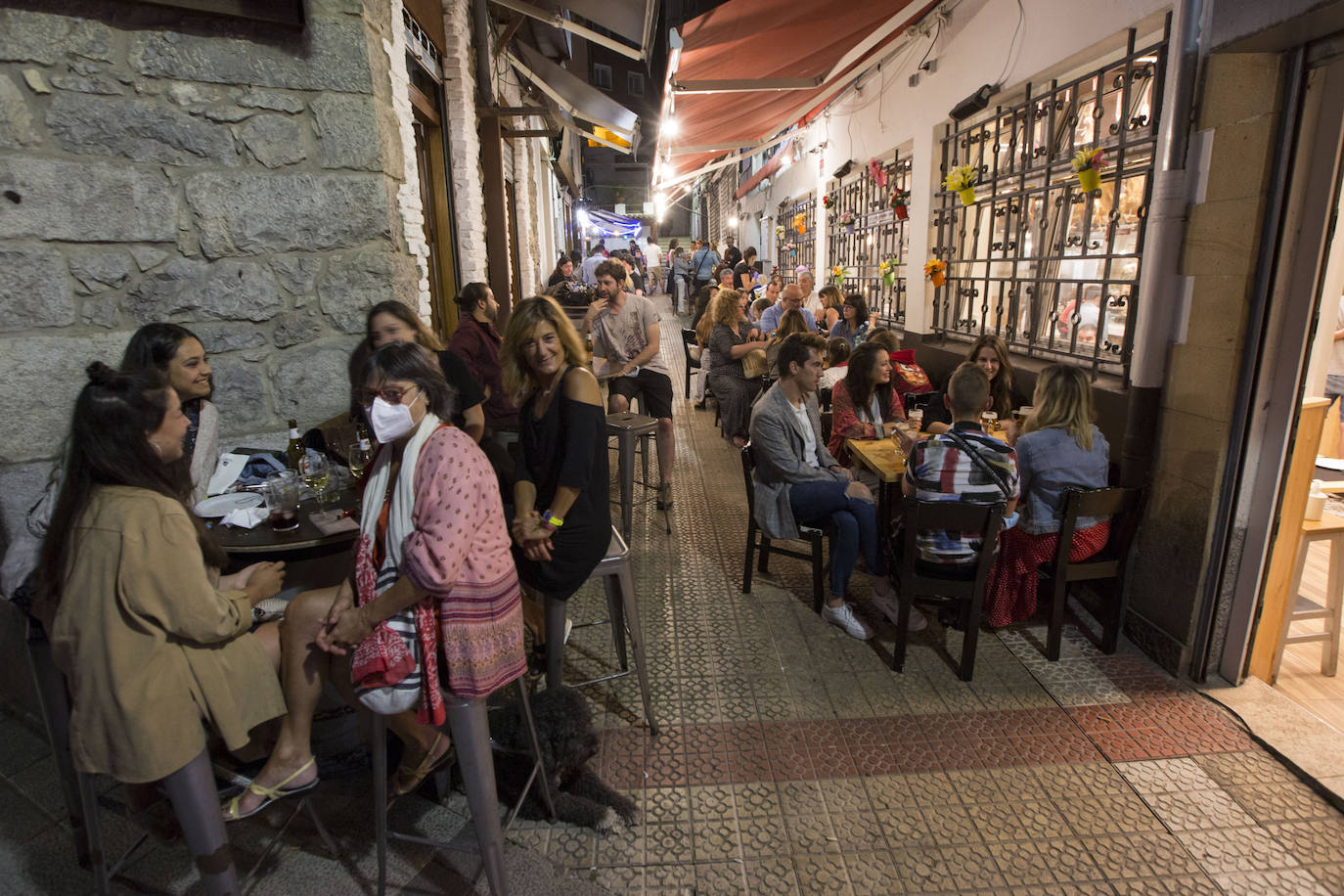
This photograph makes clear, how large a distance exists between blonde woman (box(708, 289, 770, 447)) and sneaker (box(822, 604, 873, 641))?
105 inches

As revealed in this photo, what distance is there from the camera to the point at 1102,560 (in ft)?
10.5

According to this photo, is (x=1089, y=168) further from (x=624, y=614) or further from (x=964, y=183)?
(x=624, y=614)

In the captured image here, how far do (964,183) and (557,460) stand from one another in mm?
4308

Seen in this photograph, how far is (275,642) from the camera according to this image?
7.01 feet

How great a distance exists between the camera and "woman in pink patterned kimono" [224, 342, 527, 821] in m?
1.73

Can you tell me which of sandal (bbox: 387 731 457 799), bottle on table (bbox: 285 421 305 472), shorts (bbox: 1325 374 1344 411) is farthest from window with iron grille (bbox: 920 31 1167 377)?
bottle on table (bbox: 285 421 305 472)

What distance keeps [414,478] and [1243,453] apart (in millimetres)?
3021

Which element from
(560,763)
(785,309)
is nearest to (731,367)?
(785,309)

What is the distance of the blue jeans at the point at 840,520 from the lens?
344 centimetres

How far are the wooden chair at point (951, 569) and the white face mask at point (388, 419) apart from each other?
2003 millimetres

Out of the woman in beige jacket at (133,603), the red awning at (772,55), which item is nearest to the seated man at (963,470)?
the woman in beige jacket at (133,603)

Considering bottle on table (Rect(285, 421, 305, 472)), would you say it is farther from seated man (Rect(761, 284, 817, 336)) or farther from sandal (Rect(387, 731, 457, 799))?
seated man (Rect(761, 284, 817, 336))

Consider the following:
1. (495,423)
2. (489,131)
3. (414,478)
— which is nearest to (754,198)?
(489,131)

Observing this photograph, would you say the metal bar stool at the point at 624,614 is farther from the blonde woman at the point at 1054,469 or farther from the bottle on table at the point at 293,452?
the blonde woman at the point at 1054,469
